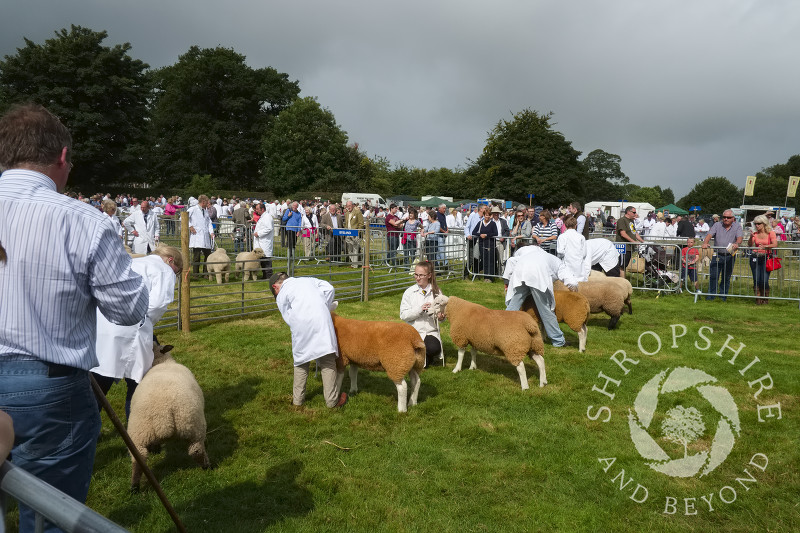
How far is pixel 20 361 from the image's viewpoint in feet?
6.59

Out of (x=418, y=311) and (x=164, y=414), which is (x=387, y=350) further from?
(x=164, y=414)

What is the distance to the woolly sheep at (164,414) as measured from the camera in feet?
13.1

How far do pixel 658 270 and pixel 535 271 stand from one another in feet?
26.5

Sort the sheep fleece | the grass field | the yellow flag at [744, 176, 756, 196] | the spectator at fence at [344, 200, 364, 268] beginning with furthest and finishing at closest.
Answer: the yellow flag at [744, 176, 756, 196] < the spectator at fence at [344, 200, 364, 268] < the sheep fleece < the grass field

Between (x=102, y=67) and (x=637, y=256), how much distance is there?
47279 millimetres

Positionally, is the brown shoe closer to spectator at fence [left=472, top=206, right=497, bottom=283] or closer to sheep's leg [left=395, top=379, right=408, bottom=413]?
sheep's leg [left=395, top=379, right=408, bottom=413]

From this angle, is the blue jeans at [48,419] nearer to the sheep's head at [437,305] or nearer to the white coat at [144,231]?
the sheep's head at [437,305]

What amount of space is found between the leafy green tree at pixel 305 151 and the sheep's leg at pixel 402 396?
51.6 m

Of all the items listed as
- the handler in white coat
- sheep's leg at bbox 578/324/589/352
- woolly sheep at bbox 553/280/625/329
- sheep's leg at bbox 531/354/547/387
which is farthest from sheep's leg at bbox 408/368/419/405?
woolly sheep at bbox 553/280/625/329

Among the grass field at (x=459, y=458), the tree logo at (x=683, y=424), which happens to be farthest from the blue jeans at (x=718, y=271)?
the tree logo at (x=683, y=424)

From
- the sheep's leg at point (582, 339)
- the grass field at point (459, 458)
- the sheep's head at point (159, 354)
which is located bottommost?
the grass field at point (459, 458)

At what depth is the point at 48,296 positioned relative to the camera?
6.74 feet

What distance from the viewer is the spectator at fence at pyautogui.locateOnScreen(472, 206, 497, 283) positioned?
51.5 ft

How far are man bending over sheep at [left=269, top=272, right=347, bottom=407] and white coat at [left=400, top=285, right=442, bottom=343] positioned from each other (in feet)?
4.61
